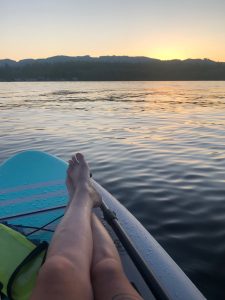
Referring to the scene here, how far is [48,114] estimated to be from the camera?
77.5 ft

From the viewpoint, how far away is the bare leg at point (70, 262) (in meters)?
2.02

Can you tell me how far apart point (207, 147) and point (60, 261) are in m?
10.1

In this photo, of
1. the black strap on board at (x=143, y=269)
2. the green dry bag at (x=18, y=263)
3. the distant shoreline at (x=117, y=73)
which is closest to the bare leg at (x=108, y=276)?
the black strap on board at (x=143, y=269)

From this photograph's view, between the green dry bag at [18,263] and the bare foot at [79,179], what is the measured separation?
757mm

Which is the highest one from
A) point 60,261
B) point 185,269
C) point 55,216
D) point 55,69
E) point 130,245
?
point 55,69

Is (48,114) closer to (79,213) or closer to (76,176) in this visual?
(76,176)

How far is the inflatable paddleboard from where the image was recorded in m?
3.14

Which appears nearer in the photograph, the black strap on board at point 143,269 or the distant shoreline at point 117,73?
the black strap on board at point 143,269

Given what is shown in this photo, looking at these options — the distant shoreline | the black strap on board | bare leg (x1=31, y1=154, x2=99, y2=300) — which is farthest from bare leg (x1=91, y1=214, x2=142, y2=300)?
the distant shoreline

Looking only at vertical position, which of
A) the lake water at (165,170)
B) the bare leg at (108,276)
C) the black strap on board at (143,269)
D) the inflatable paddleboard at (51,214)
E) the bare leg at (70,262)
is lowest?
the lake water at (165,170)

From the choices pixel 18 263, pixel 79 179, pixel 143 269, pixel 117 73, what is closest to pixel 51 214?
pixel 79 179

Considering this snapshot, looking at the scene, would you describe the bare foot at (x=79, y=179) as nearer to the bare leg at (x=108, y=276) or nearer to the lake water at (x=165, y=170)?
the bare leg at (x=108, y=276)

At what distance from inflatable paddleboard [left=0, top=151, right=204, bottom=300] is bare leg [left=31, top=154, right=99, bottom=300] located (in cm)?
71

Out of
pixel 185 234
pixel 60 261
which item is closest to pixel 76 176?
pixel 185 234
